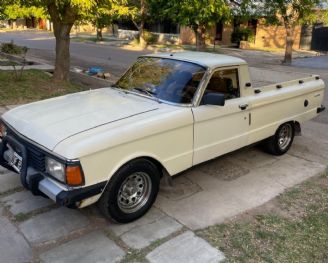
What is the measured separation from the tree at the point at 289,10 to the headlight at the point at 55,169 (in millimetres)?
17613

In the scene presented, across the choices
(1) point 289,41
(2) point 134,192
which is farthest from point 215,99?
(1) point 289,41

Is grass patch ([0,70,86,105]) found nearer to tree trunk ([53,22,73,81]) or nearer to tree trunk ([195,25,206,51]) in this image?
tree trunk ([53,22,73,81])

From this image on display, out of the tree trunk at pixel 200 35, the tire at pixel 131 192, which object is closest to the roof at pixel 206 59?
the tire at pixel 131 192

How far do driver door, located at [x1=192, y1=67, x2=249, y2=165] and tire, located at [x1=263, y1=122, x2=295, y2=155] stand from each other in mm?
979

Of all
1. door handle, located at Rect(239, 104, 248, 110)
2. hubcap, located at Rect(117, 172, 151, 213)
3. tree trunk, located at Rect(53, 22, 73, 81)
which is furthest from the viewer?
tree trunk, located at Rect(53, 22, 73, 81)

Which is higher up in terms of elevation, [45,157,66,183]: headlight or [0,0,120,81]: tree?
[0,0,120,81]: tree

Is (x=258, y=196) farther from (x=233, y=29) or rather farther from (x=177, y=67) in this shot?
(x=233, y=29)

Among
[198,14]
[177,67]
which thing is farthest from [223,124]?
[198,14]

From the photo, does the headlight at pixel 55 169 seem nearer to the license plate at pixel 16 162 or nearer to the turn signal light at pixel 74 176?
the turn signal light at pixel 74 176

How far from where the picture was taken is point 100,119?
3.92m

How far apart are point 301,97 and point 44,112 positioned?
407 centimetres

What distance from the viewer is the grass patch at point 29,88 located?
355 inches

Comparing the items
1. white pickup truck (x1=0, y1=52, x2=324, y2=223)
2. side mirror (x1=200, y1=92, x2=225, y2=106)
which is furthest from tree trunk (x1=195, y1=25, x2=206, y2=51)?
side mirror (x1=200, y1=92, x2=225, y2=106)

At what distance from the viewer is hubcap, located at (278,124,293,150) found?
6.16 metres
